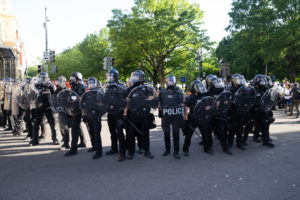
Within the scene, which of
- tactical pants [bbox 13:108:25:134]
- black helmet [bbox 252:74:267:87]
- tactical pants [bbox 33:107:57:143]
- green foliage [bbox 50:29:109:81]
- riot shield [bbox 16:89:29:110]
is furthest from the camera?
green foliage [bbox 50:29:109:81]

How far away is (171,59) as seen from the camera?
30562mm

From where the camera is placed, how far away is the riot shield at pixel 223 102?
5914mm

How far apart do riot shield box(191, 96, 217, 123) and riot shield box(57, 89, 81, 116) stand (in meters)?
2.90

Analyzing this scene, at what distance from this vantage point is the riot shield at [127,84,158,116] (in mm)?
5488

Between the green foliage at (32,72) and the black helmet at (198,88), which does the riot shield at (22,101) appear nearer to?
the black helmet at (198,88)

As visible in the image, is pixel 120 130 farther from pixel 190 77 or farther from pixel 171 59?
pixel 190 77

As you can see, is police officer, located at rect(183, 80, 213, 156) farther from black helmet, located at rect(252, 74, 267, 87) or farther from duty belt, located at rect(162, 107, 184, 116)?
black helmet, located at rect(252, 74, 267, 87)

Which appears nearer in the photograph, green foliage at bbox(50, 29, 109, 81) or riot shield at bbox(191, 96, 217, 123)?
riot shield at bbox(191, 96, 217, 123)

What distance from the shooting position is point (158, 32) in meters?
26.7

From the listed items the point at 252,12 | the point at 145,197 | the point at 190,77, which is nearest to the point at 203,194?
the point at 145,197

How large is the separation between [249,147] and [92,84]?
453 centimetres

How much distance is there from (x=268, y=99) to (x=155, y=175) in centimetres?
409

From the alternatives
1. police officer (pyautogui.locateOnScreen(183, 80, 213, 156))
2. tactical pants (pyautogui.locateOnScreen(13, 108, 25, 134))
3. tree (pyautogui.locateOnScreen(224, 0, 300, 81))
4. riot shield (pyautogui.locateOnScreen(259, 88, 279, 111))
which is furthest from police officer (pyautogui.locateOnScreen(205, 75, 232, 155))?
tree (pyautogui.locateOnScreen(224, 0, 300, 81))

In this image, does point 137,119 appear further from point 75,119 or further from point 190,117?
point 75,119
